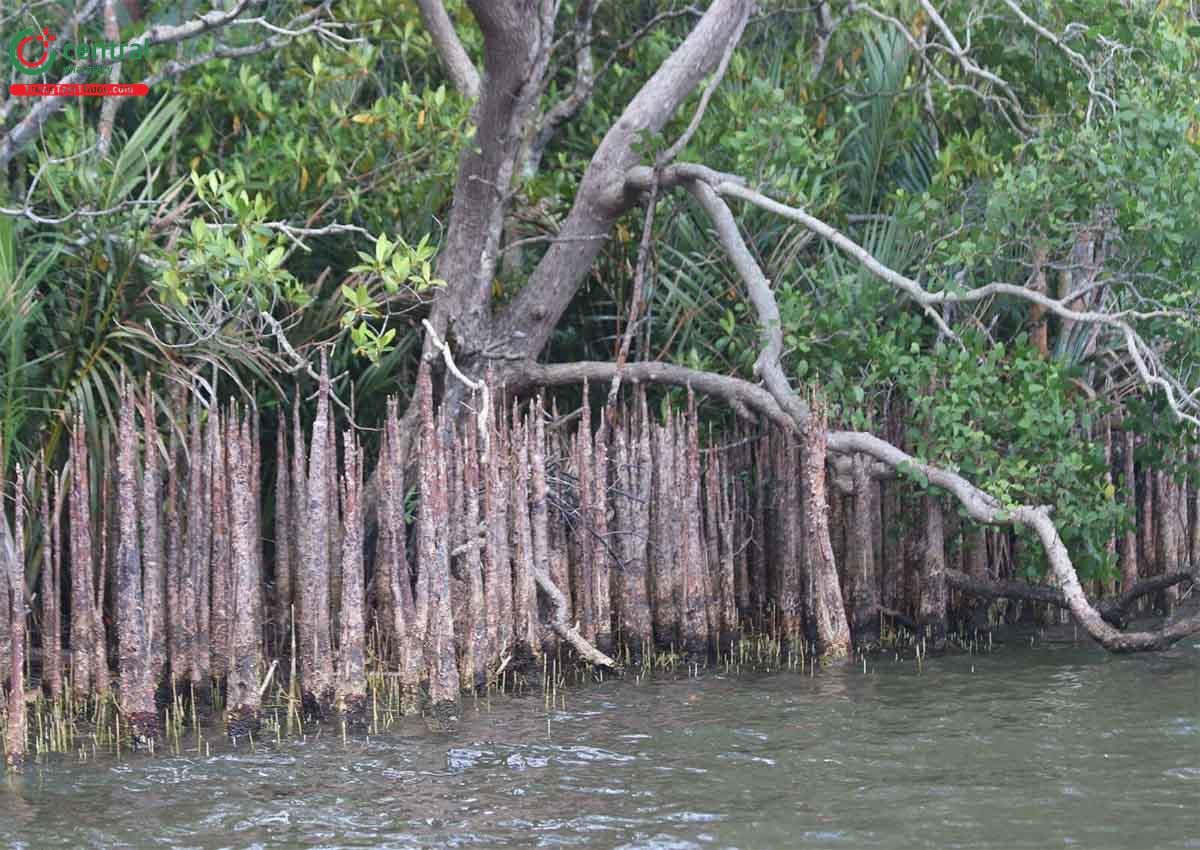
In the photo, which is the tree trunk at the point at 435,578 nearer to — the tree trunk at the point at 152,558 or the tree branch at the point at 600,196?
the tree trunk at the point at 152,558

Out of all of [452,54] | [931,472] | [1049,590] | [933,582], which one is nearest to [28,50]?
[452,54]

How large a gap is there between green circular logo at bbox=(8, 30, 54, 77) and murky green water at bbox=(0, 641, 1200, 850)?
147 inches

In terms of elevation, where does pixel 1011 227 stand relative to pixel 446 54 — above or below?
below

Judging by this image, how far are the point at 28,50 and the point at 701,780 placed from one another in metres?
5.78

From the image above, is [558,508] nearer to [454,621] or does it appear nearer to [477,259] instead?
[454,621]

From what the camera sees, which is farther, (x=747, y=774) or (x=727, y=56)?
(x=727, y=56)

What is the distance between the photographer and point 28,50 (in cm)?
908

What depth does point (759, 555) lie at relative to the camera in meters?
10.5

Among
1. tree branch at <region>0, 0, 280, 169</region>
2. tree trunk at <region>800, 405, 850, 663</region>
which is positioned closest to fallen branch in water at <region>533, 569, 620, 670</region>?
tree trunk at <region>800, 405, 850, 663</region>

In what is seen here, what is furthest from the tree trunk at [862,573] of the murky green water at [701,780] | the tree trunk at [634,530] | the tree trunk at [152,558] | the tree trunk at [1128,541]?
the tree trunk at [152,558]

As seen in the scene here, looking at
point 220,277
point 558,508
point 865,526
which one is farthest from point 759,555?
point 220,277

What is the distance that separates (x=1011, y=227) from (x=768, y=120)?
1.69 metres
